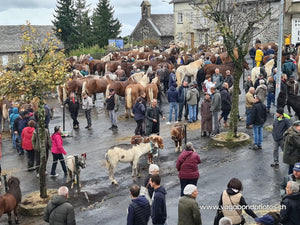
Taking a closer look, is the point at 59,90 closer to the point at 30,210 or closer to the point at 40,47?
the point at 40,47

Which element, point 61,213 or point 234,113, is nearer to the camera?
point 61,213

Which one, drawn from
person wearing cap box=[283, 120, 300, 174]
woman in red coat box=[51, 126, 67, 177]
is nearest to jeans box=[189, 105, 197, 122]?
woman in red coat box=[51, 126, 67, 177]

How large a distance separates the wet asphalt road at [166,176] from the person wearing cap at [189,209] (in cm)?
205

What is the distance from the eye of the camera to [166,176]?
1177cm

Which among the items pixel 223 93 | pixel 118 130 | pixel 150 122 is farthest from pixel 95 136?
pixel 223 93

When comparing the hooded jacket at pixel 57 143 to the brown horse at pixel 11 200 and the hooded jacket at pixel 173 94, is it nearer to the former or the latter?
the brown horse at pixel 11 200

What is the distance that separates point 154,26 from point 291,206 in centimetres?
6082

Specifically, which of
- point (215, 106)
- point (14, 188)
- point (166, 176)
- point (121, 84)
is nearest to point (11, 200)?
point (14, 188)

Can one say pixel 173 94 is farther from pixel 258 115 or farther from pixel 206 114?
pixel 258 115

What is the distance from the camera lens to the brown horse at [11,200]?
9109 mm

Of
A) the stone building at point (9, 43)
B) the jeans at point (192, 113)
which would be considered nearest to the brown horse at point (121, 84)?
the jeans at point (192, 113)

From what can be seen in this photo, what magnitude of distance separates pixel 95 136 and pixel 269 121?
7585 millimetres

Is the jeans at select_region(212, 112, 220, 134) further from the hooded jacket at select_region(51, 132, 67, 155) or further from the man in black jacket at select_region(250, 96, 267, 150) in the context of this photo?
the hooded jacket at select_region(51, 132, 67, 155)

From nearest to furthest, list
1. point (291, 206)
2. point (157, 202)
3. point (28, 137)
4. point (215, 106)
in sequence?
point (291, 206) < point (157, 202) < point (28, 137) < point (215, 106)
